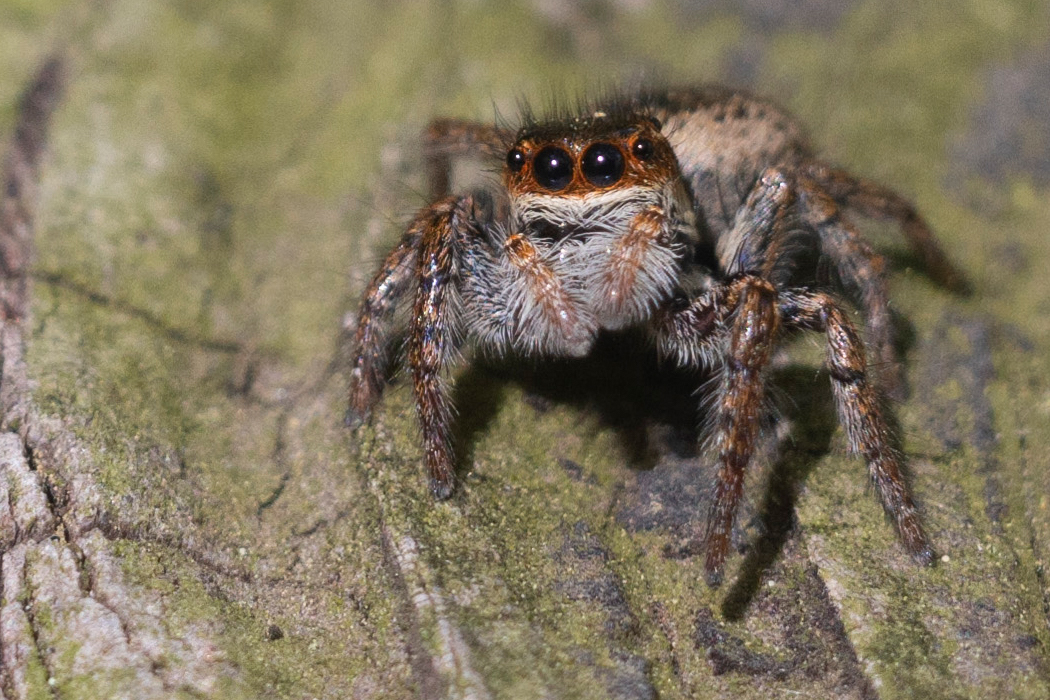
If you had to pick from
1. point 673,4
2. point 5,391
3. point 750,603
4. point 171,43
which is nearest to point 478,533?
point 750,603

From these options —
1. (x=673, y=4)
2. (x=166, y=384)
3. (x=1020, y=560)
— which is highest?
(x=673, y=4)

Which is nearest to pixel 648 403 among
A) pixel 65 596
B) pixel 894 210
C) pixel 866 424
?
pixel 866 424

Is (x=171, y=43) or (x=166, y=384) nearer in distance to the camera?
(x=166, y=384)

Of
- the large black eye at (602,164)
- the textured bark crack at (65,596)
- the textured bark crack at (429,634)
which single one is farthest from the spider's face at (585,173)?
the textured bark crack at (65,596)

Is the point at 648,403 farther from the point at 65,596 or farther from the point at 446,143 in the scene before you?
the point at 65,596

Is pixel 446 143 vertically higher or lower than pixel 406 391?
higher

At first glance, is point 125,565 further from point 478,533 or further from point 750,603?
point 750,603

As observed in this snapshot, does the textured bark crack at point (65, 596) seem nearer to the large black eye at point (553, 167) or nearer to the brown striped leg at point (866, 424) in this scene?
the large black eye at point (553, 167)
